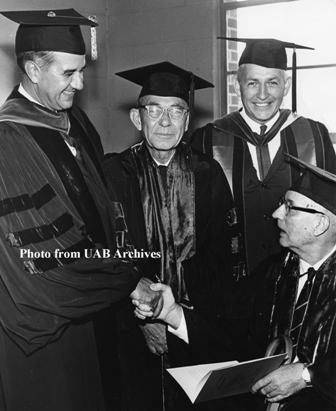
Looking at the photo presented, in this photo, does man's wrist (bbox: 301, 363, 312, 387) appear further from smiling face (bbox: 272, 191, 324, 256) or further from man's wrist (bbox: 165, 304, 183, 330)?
man's wrist (bbox: 165, 304, 183, 330)

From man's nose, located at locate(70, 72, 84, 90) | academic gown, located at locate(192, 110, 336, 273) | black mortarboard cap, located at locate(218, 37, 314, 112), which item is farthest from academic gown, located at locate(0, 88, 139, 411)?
black mortarboard cap, located at locate(218, 37, 314, 112)

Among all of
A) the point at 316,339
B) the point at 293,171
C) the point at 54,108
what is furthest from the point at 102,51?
the point at 316,339

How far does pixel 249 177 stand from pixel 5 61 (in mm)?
1174

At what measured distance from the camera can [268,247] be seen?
2.88 metres

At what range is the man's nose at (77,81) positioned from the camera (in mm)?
2508

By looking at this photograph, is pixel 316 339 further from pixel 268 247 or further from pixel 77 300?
pixel 77 300

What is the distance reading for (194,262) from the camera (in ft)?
9.46

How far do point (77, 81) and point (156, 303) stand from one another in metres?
1.01

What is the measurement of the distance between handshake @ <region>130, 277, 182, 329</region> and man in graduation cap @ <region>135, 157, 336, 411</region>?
22mm

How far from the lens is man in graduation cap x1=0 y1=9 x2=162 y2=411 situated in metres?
2.45

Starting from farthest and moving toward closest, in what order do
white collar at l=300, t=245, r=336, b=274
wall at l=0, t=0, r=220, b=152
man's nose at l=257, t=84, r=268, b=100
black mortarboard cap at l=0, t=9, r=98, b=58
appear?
man's nose at l=257, t=84, r=268, b=100, wall at l=0, t=0, r=220, b=152, white collar at l=300, t=245, r=336, b=274, black mortarboard cap at l=0, t=9, r=98, b=58

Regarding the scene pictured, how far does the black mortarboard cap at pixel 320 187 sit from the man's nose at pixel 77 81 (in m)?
0.96

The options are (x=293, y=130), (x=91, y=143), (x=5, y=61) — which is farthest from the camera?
(x=293, y=130)

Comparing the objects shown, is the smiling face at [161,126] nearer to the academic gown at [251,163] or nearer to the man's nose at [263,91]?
the academic gown at [251,163]
